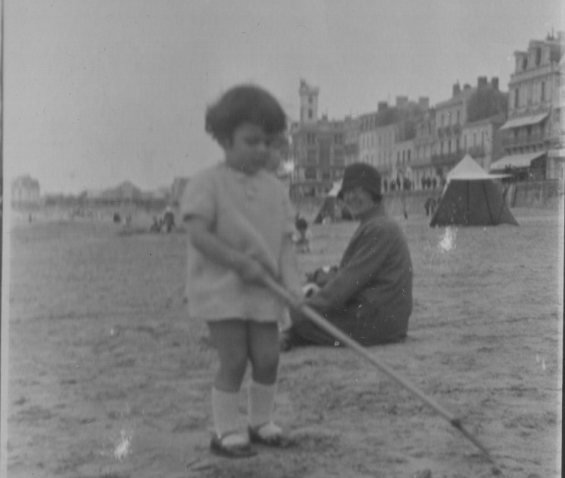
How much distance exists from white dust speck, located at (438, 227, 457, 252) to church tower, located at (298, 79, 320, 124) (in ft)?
2.06

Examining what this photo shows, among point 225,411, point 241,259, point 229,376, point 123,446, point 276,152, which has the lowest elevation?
point 123,446

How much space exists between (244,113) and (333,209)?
444mm

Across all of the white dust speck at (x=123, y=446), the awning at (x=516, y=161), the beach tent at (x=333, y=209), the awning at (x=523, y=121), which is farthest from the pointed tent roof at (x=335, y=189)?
the white dust speck at (x=123, y=446)

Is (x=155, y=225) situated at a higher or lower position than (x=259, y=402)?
higher

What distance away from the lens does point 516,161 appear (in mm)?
2760

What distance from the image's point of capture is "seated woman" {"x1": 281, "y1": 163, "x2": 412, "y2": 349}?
2.46m

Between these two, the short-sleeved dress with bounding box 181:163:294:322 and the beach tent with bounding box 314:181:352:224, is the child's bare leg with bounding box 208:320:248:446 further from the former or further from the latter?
the beach tent with bounding box 314:181:352:224

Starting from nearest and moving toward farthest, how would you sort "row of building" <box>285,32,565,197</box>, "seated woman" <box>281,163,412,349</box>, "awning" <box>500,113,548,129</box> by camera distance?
"seated woman" <box>281,163,412,349</box> → "row of building" <box>285,32,565,197</box> → "awning" <box>500,113,548,129</box>

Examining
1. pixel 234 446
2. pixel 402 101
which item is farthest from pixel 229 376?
pixel 402 101

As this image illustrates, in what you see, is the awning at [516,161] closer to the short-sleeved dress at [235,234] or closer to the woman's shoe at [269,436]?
the short-sleeved dress at [235,234]

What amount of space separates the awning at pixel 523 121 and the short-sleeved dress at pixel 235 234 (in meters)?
1.00

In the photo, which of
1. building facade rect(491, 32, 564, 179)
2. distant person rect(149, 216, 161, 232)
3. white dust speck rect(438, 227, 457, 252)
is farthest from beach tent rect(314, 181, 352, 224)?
building facade rect(491, 32, 564, 179)

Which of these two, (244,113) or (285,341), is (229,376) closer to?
(285,341)

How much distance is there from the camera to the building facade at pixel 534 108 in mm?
2764
